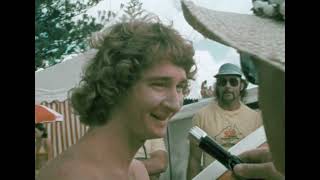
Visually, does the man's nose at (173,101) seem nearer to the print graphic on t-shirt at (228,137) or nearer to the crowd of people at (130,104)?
the crowd of people at (130,104)

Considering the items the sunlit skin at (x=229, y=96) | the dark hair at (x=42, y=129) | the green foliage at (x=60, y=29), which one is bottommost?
the dark hair at (x=42, y=129)

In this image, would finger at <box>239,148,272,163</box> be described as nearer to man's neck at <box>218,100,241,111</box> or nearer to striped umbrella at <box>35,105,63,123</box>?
man's neck at <box>218,100,241,111</box>

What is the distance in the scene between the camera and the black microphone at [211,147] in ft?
8.41

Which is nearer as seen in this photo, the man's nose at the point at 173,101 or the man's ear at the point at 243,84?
the man's nose at the point at 173,101

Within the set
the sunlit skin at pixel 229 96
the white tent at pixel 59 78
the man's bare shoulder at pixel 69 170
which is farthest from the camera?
the sunlit skin at pixel 229 96

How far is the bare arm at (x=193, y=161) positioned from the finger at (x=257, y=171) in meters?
0.19

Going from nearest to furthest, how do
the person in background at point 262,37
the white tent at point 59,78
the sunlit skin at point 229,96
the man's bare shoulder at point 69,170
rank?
the person in background at point 262,37
the man's bare shoulder at point 69,170
the white tent at point 59,78
the sunlit skin at point 229,96

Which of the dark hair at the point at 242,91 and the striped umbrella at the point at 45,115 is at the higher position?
the dark hair at the point at 242,91

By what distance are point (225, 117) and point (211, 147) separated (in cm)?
17

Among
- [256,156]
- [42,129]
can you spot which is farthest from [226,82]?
[42,129]

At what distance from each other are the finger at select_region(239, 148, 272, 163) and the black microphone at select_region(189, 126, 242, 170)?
0.06 metres

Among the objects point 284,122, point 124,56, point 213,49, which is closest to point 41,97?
point 124,56

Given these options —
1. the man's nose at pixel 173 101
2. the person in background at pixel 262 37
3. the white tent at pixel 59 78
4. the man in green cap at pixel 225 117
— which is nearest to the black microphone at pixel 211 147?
the man in green cap at pixel 225 117
